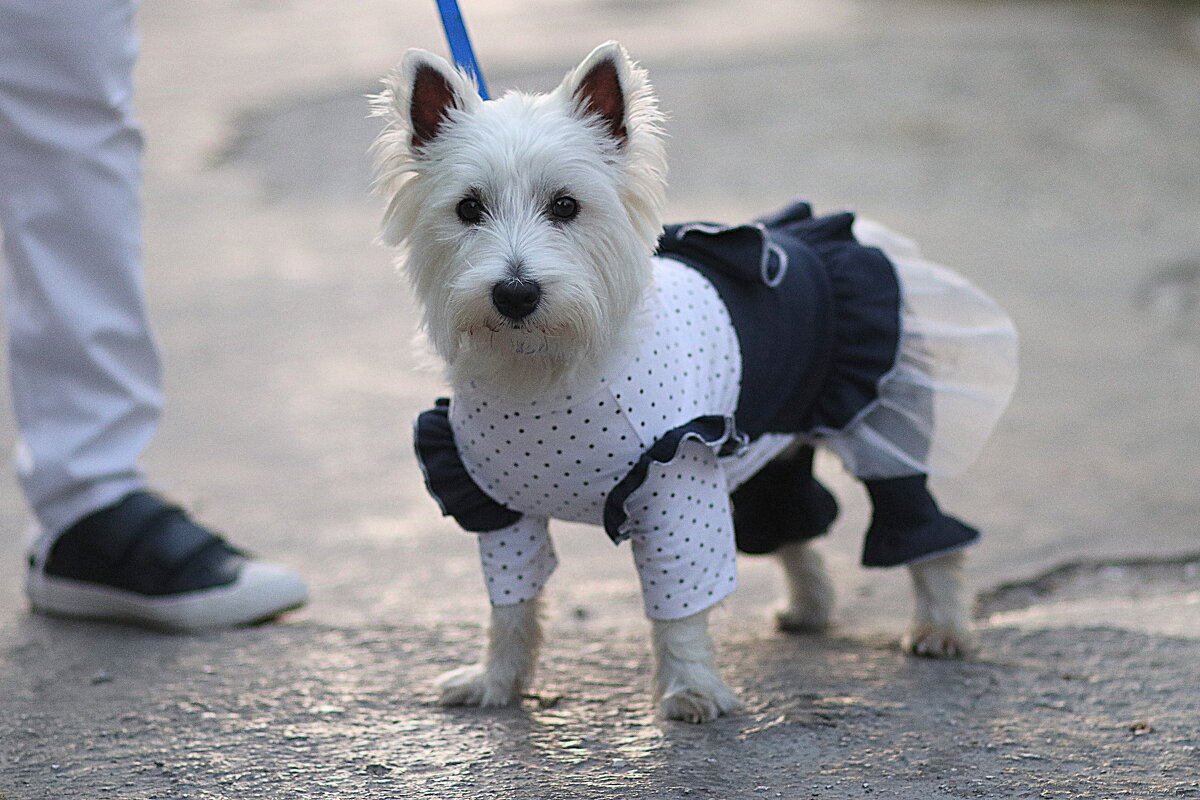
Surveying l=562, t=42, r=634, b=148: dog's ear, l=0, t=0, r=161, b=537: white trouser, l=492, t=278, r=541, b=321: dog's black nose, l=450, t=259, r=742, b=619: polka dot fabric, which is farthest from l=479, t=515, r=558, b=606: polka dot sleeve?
l=0, t=0, r=161, b=537: white trouser

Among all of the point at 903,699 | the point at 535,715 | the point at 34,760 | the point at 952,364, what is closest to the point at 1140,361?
the point at 952,364

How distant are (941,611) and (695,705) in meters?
0.73

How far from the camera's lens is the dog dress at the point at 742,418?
7.93 feet

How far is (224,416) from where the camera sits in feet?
15.5

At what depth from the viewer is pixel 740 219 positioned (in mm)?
6242

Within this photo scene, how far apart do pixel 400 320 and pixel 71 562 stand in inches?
104

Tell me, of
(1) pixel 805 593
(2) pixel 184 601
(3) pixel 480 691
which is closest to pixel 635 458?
(3) pixel 480 691

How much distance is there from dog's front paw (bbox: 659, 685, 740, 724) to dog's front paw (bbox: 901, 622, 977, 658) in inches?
22.9

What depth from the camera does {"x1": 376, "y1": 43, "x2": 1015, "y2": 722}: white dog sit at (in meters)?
2.31

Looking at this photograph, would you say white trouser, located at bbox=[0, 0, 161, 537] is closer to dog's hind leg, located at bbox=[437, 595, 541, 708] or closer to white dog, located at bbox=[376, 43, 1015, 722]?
white dog, located at bbox=[376, 43, 1015, 722]

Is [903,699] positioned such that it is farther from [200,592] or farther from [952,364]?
[200,592]

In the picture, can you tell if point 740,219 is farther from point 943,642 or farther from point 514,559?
point 514,559

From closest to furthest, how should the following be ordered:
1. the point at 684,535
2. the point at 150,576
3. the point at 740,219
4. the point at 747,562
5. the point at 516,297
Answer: the point at 516,297 → the point at 684,535 → the point at 150,576 → the point at 747,562 → the point at 740,219

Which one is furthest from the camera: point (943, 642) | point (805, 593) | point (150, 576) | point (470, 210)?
point (805, 593)
